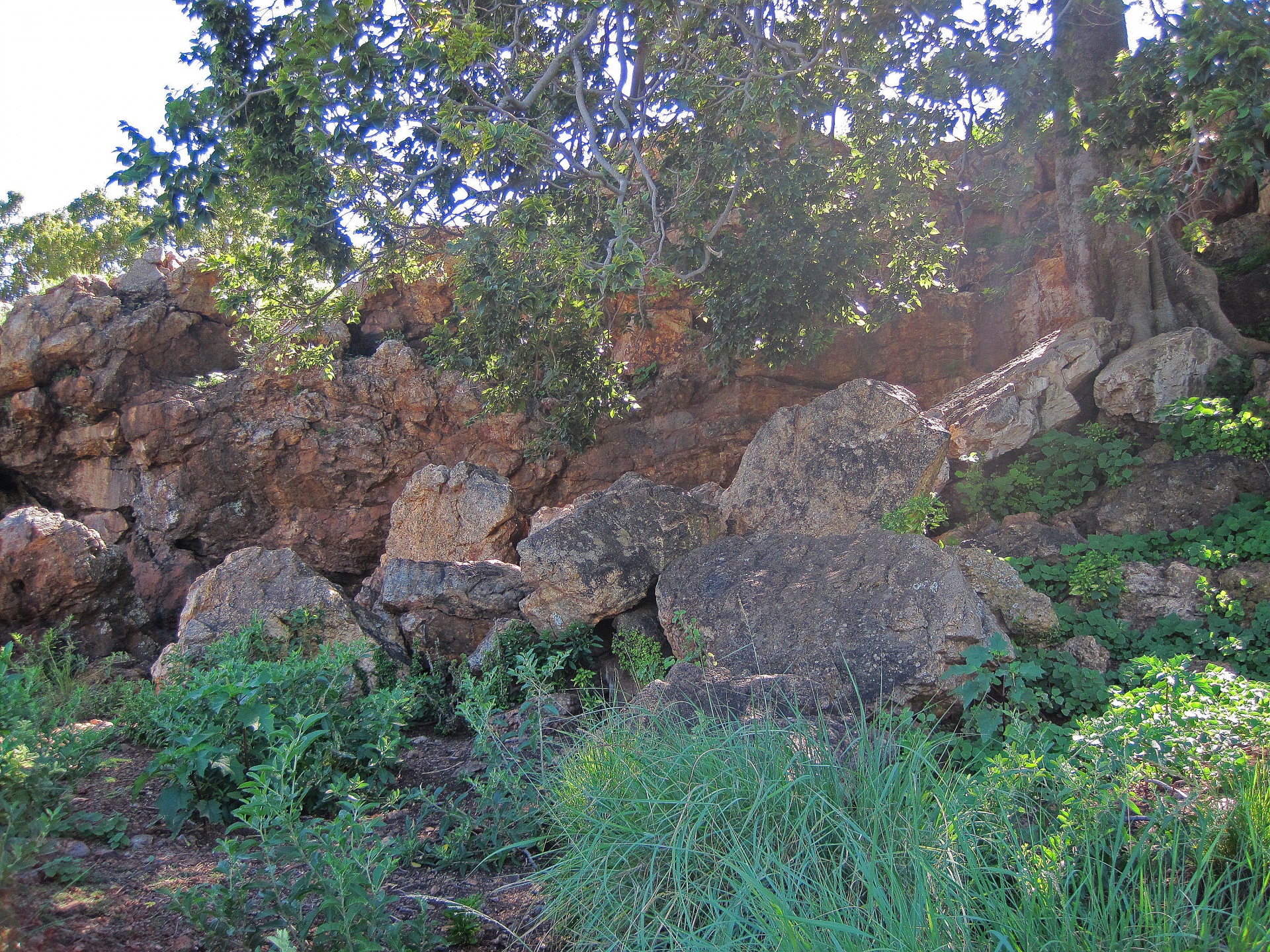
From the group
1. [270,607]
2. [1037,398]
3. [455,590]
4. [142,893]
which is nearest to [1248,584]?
[1037,398]

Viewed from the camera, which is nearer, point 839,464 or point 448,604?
point 839,464

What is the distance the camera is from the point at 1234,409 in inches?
286

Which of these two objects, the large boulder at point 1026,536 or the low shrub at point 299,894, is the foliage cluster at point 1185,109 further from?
the low shrub at point 299,894

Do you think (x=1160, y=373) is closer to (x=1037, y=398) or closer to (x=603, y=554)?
(x=1037, y=398)

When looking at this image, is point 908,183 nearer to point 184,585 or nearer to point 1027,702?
point 1027,702

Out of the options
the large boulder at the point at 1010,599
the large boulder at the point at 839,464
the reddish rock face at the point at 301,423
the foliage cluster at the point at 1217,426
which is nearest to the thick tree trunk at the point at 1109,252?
the foliage cluster at the point at 1217,426

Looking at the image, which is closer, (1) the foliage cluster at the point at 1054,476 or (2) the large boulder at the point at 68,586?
(1) the foliage cluster at the point at 1054,476

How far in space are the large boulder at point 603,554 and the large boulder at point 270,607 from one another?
136 centimetres

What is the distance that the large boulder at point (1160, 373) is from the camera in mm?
7574

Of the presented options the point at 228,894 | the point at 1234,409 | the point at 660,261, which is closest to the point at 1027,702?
the point at 228,894

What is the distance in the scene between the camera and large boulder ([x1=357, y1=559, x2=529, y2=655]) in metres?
7.11

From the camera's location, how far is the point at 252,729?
3.58 m

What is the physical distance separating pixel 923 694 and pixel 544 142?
581 cm

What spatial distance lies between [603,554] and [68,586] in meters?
6.97
